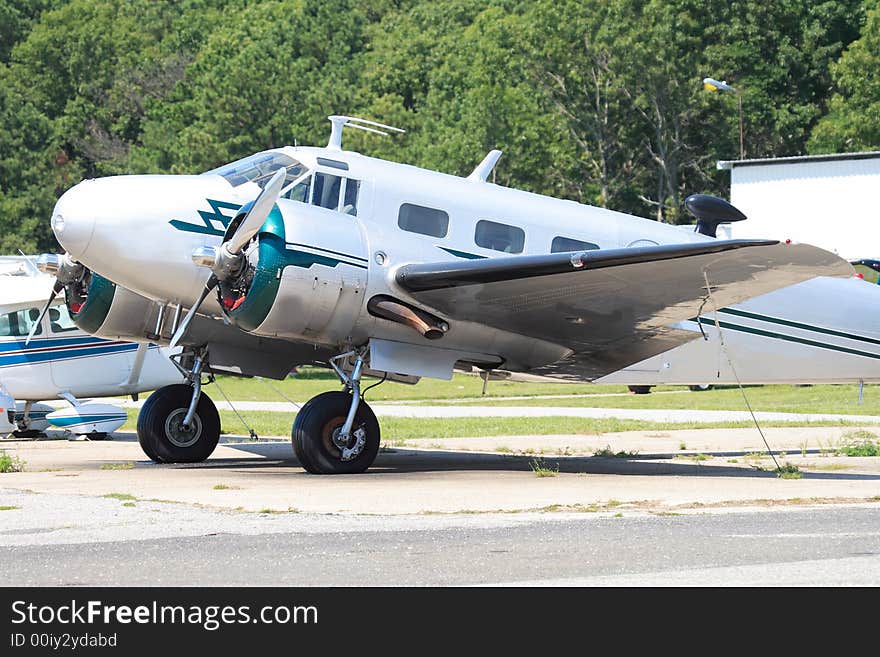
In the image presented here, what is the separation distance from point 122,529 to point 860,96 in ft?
181

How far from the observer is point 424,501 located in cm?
1370

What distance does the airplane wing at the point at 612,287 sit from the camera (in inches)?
599

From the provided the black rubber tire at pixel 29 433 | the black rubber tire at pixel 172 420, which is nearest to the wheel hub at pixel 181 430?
the black rubber tire at pixel 172 420

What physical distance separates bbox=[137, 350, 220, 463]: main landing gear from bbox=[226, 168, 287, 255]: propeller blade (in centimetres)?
403

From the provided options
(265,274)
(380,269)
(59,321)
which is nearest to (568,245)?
(380,269)

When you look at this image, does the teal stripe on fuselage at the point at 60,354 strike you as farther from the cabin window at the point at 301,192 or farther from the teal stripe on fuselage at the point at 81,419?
the cabin window at the point at 301,192

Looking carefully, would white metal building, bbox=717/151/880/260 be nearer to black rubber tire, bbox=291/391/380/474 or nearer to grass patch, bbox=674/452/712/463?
grass patch, bbox=674/452/712/463

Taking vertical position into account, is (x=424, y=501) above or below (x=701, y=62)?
below

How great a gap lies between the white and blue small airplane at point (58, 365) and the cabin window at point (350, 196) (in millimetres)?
8271

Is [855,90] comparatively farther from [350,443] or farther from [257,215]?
[257,215]

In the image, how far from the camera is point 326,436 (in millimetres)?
16797
